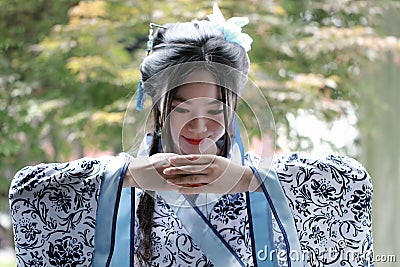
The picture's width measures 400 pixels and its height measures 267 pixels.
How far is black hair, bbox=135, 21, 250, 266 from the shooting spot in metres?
0.98


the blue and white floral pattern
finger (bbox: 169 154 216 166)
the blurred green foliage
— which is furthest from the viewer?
the blurred green foliage

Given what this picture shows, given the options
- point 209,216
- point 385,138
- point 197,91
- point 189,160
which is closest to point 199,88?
point 197,91

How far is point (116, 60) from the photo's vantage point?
6.92 feet

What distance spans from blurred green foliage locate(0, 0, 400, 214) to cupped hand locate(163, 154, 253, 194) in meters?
1.08

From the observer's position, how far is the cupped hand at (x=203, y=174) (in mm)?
922

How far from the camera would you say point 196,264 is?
1057mm

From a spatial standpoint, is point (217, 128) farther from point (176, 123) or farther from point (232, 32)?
point (232, 32)

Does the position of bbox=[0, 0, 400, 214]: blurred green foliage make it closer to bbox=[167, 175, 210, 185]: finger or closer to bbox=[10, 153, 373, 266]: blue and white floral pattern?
bbox=[10, 153, 373, 266]: blue and white floral pattern

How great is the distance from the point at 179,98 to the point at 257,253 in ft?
0.91

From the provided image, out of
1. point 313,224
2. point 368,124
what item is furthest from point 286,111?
point 313,224

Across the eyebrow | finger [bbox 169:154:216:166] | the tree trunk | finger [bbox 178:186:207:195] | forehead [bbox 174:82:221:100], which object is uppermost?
forehead [bbox 174:82:221:100]

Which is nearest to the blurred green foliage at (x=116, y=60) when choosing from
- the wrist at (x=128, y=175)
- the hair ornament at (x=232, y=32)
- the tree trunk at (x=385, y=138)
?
the tree trunk at (x=385, y=138)

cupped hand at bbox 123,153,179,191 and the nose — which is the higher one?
the nose

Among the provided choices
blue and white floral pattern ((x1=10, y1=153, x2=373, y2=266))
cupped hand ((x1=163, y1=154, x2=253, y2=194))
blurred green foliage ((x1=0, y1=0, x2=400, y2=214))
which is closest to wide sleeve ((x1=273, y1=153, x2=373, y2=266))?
blue and white floral pattern ((x1=10, y1=153, x2=373, y2=266))
